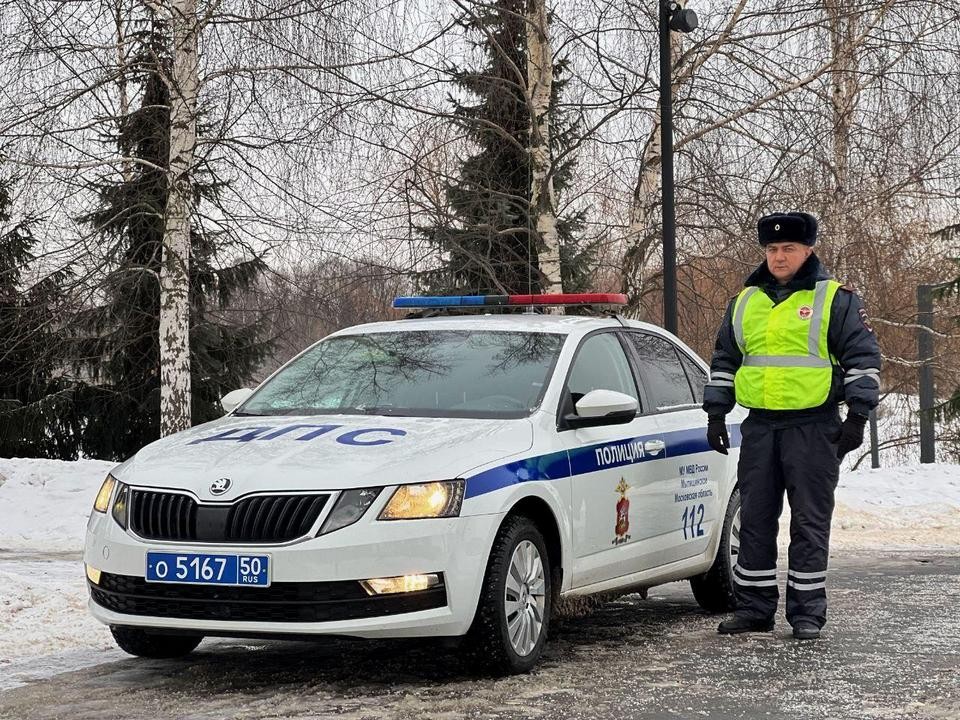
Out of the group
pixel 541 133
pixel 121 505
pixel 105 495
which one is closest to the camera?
pixel 121 505

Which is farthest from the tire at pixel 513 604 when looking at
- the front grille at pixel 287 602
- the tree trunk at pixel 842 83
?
the tree trunk at pixel 842 83

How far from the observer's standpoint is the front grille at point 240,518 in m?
5.82

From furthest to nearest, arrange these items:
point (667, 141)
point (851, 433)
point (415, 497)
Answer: point (667, 141)
point (851, 433)
point (415, 497)

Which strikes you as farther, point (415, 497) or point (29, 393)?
point (29, 393)

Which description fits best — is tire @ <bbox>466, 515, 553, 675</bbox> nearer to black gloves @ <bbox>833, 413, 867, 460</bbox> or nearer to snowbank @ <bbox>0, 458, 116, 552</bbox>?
black gloves @ <bbox>833, 413, 867, 460</bbox>

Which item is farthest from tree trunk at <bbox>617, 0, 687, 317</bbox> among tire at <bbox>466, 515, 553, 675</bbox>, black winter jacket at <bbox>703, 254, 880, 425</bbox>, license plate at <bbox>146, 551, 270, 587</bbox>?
license plate at <bbox>146, 551, 270, 587</bbox>

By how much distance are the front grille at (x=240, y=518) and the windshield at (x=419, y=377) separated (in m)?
1.13

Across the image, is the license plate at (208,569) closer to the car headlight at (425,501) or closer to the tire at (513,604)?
the car headlight at (425,501)

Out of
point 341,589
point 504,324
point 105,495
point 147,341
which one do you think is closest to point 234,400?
point 105,495

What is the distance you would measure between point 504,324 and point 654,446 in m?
0.99

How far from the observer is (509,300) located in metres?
8.30

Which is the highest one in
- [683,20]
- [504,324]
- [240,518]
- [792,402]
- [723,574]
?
[683,20]

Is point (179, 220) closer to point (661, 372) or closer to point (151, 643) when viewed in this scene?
point (661, 372)

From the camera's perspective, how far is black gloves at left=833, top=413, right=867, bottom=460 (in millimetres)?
7258
